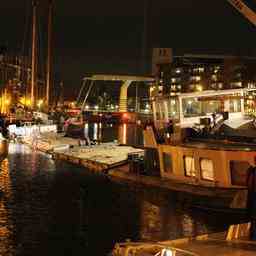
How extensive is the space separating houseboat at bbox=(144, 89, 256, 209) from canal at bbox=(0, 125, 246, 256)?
1197 mm

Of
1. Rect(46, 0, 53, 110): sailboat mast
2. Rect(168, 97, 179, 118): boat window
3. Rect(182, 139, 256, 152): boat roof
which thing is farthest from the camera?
Rect(46, 0, 53, 110): sailboat mast

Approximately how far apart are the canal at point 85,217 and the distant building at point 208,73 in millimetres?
101045

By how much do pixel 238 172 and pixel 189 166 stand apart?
10.3ft

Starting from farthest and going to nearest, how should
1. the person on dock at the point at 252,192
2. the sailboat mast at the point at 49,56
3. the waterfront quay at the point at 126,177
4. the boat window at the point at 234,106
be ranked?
the sailboat mast at the point at 49,56
the boat window at the point at 234,106
the person on dock at the point at 252,192
the waterfront quay at the point at 126,177

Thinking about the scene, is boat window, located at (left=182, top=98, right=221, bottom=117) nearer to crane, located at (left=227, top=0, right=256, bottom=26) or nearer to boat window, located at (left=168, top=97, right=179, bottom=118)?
boat window, located at (left=168, top=97, right=179, bottom=118)

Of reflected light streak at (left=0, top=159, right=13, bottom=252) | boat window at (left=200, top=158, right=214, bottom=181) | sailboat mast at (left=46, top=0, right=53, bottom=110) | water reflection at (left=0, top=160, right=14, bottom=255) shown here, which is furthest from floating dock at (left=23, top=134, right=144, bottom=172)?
sailboat mast at (left=46, top=0, right=53, bottom=110)

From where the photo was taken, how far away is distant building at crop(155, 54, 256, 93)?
149 meters

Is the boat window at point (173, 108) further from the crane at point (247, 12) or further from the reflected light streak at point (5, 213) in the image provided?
the reflected light streak at point (5, 213)

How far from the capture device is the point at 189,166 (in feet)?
90.1

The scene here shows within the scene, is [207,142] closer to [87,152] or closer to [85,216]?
[85,216]

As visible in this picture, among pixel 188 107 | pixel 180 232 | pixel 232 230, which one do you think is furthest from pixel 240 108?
pixel 232 230

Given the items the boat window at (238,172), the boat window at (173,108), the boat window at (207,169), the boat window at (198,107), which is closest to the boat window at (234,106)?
the boat window at (198,107)

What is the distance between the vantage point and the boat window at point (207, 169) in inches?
1026

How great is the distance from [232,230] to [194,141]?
14168 millimetres
